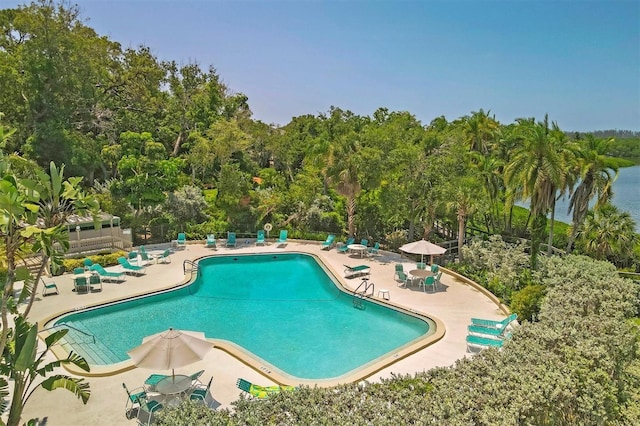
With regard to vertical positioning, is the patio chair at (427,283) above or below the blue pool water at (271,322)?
above

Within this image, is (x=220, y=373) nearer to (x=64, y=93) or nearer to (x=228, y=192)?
(x=228, y=192)

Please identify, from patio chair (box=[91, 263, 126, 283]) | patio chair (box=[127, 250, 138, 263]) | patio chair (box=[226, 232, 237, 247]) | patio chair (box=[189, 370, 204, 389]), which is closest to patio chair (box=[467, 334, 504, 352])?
patio chair (box=[189, 370, 204, 389])

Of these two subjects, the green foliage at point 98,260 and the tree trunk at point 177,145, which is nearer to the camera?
the green foliage at point 98,260

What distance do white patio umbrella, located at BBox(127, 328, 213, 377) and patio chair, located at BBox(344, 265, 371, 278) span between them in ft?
34.4

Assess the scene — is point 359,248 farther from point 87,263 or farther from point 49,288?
point 49,288

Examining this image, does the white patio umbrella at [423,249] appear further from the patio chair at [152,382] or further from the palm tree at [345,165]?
the patio chair at [152,382]

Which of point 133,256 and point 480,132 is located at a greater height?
point 480,132

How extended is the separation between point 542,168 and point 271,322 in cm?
1304

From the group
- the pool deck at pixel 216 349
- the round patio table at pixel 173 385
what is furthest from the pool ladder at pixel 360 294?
the round patio table at pixel 173 385

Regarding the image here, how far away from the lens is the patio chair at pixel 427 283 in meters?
17.5

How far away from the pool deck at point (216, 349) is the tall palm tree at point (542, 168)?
16.1 feet

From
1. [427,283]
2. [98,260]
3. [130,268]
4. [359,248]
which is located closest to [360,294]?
[427,283]

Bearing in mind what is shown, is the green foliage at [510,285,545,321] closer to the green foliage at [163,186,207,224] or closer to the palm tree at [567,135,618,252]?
the palm tree at [567,135,618,252]

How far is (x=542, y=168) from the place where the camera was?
18172 mm
